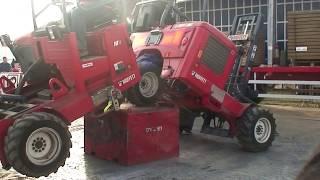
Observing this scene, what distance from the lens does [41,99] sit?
6012mm

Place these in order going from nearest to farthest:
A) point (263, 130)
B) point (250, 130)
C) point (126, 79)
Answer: point (126, 79)
point (250, 130)
point (263, 130)

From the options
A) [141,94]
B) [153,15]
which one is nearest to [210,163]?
[141,94]

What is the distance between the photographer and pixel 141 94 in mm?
6914

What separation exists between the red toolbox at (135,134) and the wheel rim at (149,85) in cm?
25

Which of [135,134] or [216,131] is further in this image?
[216,131]

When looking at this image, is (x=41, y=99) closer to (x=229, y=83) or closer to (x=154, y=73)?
(x=154, y=73)

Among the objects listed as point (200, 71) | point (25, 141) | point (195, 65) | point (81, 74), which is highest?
point (81, 74)

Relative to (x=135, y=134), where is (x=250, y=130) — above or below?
below

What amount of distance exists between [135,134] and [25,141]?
6.82 feet

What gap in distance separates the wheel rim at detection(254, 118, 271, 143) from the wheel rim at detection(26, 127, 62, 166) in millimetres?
3676

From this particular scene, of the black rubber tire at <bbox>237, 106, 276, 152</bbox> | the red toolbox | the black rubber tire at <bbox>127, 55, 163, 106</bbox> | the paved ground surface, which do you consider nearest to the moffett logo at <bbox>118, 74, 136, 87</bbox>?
the black rubber tire at <bbox>127, 55, 163, 106</bbox>

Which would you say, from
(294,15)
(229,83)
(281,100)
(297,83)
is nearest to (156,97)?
(229,83)

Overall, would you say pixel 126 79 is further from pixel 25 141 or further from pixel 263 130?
pixel 263 130

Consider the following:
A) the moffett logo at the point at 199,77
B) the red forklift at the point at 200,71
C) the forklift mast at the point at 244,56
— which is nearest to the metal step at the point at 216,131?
the red forklift at the point at 200,71
